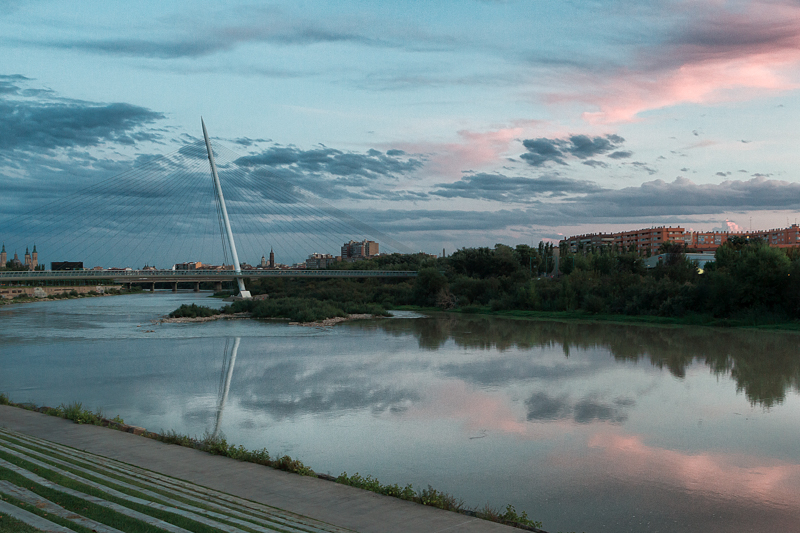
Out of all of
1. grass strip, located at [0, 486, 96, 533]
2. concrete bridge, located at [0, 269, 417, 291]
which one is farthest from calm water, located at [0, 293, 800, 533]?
concrete bridge, located at [0, 269, 417, 291]

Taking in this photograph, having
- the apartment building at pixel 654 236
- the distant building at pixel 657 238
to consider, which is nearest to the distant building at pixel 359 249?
the distant building at pixel 657 238

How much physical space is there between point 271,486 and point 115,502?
1728mm

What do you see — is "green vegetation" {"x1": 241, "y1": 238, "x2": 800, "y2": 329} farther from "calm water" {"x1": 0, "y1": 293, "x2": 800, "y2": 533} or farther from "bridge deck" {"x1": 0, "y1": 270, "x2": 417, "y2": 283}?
"calm water" {"x1": 0, "y1": 293, "x2": 800, "y2": 533}

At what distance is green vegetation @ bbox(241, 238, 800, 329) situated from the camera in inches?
1194

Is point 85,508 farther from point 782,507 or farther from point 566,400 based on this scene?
point 566,400

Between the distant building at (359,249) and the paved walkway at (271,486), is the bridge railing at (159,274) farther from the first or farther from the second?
the distant building at (359,249)

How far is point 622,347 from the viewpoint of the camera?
76.6 feet

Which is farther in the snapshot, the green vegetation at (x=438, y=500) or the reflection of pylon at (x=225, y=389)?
the reflection of pylon at (x=225, y=389)

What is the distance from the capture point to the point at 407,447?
9.23 m

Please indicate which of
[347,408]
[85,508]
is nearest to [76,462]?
[85,508]

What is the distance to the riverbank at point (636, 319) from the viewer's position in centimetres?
2925

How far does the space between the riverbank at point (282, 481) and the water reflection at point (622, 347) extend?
5.78 m

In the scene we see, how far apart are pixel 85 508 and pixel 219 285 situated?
96.6 meters

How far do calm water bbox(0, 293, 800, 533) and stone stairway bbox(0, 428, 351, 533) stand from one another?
2.28 meters
